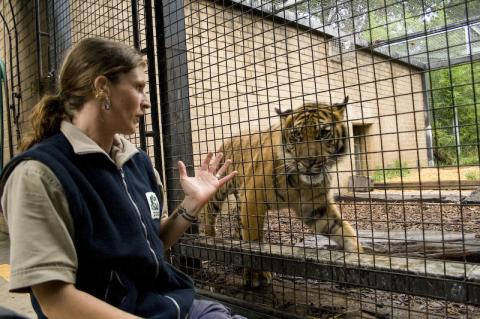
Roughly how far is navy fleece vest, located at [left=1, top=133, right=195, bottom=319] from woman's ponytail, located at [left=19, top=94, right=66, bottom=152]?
8 centimetres

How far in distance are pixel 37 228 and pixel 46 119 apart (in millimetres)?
439

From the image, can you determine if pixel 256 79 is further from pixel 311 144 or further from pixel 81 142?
pixel 81 142

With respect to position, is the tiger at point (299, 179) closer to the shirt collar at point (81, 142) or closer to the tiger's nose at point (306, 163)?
the tiger's nose at point (306, 163)

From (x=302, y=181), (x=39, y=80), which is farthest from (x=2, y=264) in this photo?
(x=302, y=181)

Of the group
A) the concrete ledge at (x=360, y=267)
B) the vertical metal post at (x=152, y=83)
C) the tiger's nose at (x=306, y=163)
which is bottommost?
the concrete ledge at (x=360, y=267)

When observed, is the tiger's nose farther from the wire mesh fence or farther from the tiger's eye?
the tiger's eye

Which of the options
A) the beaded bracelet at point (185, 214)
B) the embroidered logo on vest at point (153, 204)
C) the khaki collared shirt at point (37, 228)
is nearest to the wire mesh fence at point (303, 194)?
the beaded bracelet at point (185, 214)

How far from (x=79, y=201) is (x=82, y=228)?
0.08 metres

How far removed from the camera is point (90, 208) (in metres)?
1.28

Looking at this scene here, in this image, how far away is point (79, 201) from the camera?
1.22m

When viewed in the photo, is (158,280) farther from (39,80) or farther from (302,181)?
(39,80)

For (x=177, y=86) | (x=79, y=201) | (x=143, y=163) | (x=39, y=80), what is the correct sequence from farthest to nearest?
(x=39, y=80), (x=177, y=86), (x=143, y=163), (x=79, y=201)

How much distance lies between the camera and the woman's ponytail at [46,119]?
1393 mm

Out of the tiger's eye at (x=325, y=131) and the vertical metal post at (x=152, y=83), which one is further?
the tiger's eye at (x=325, y=131)
